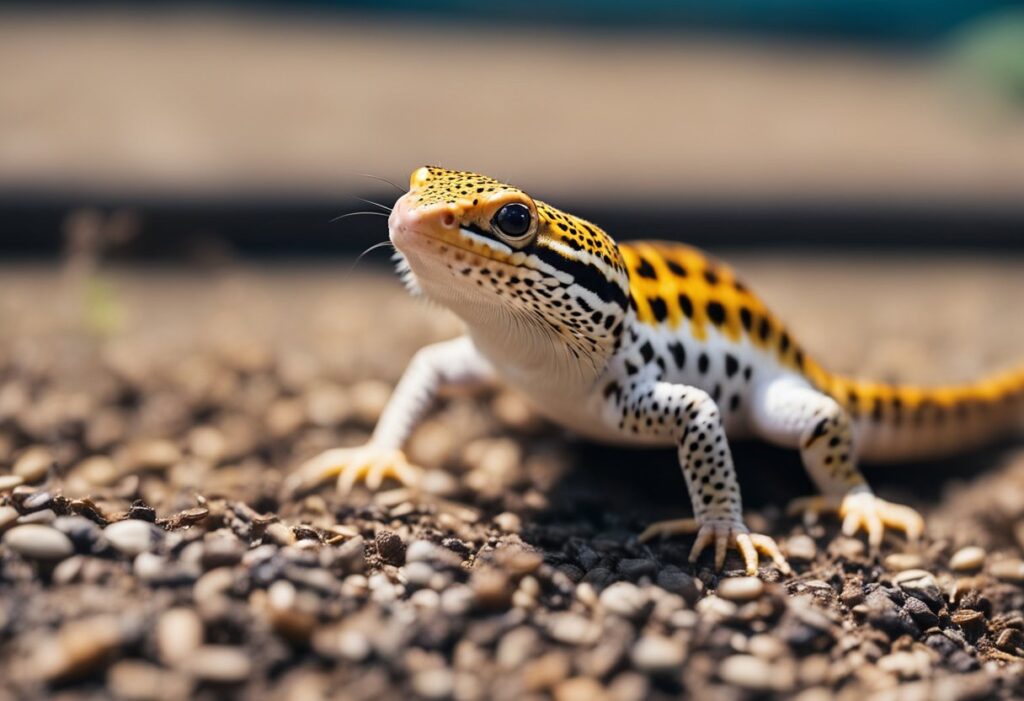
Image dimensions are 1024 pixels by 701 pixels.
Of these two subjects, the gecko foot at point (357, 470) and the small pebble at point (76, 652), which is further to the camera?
the gecko foot at point (357, 470)

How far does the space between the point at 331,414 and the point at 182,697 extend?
2156 millimetres

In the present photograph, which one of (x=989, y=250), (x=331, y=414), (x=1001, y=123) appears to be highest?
(x=1001, y=123)

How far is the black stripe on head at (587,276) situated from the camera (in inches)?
124

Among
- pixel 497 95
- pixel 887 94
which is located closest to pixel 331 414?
pixel 497 95

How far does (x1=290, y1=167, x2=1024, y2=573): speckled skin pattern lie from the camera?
310 centimetres

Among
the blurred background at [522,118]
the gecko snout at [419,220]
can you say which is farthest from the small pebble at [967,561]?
the blurred background at [522,118]

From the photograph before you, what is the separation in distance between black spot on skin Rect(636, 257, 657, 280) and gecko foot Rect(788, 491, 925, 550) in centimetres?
100

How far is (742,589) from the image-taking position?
2.88 m

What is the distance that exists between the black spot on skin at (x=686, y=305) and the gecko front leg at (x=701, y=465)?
0.33m

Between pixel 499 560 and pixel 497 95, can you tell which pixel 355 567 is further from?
pixel 497 95

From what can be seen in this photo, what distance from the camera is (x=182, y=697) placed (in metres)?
2.33

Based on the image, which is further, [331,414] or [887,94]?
[887,94]

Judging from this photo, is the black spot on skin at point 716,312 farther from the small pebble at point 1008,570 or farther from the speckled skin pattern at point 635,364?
the small pebble at point 1008,570

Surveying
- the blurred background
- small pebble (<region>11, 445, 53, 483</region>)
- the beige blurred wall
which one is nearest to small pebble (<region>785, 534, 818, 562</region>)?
small pebble (<region>11, 445, 53, 483</region>)
